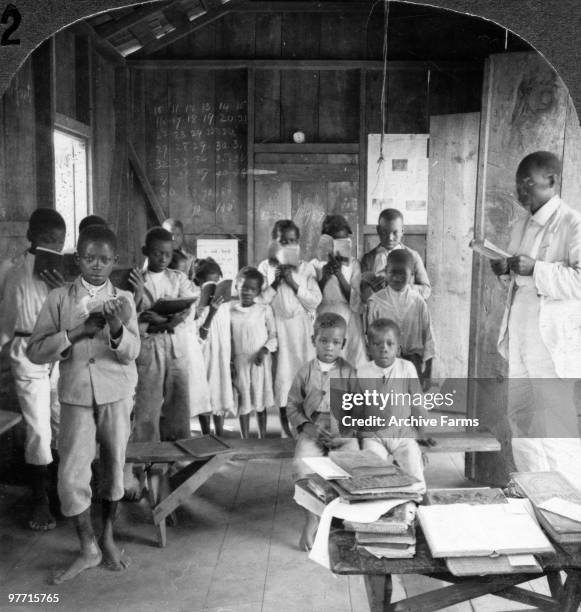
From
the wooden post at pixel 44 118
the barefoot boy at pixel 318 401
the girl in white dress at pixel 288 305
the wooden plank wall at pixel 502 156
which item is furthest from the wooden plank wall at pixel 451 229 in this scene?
the wooden post at pixel 44 118

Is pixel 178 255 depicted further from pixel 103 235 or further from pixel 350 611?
pixel 350 611

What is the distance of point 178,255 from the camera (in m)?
2.87

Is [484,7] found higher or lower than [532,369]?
higher

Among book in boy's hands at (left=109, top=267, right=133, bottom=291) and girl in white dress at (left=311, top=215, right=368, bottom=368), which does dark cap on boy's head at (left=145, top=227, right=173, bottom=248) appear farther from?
girl in white dress at (left=311, top=215, right=368, bottom=368)

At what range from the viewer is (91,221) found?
2.45 m

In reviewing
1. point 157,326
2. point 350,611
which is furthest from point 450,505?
point 157,326

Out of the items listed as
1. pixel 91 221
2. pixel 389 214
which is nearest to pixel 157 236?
pixel 91 221

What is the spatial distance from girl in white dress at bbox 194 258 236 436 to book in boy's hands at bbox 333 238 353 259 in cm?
89

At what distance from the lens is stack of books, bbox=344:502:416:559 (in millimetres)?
1697

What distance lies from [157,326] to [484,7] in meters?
1.95

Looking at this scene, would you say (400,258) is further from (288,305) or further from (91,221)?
(91,221)

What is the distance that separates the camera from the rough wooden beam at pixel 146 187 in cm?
256

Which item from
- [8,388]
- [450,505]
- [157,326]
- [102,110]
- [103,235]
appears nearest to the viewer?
[450,505]

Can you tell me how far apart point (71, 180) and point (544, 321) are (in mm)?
1699
